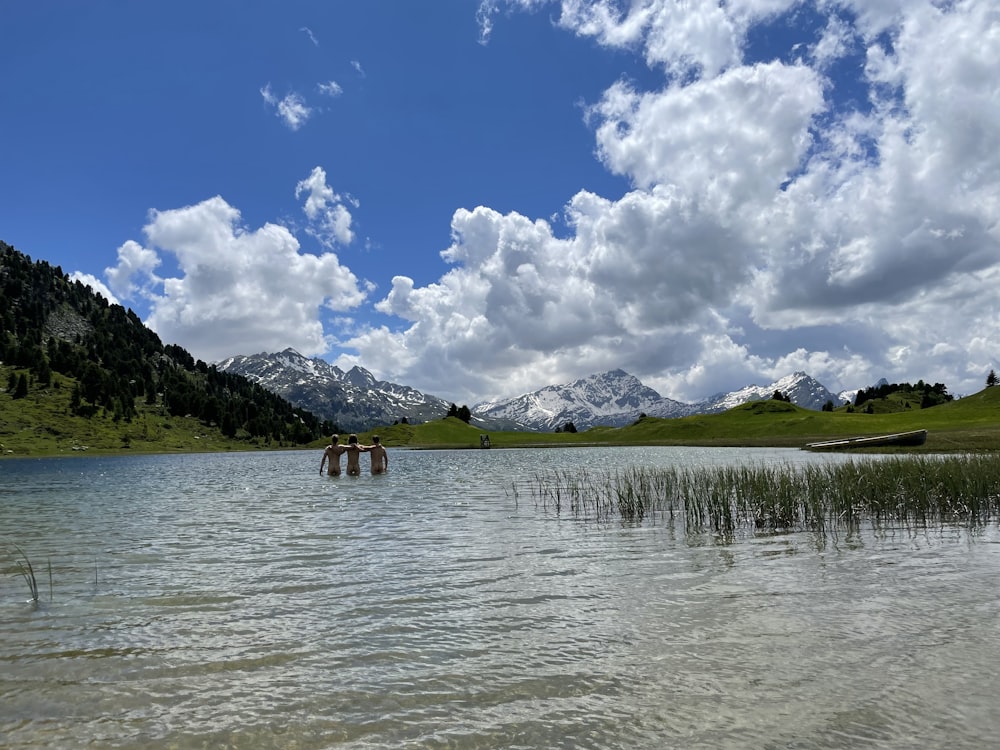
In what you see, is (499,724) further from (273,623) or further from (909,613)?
(909,613)

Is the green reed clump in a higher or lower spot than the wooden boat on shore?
lower

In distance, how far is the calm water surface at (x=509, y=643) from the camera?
7332 mm

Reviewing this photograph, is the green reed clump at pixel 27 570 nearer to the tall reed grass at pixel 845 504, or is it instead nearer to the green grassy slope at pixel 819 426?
the tall reed grass at pixel 845 504

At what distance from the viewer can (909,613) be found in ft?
37.4

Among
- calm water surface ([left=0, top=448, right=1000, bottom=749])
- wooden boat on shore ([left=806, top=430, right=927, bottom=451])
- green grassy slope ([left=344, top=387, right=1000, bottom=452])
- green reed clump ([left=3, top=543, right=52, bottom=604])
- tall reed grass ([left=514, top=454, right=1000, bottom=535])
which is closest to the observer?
calm water surface ([left=0, top=448, right=1000, bottom=749])

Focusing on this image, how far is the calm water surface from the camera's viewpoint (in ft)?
24.1

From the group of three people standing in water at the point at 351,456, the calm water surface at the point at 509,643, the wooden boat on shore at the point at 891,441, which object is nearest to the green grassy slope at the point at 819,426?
the wooden boat on shore at the point at 891,441

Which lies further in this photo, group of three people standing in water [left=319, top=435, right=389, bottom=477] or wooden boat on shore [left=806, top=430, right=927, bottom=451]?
wooden boat on shore [left=806, top=430, right=927, bottom=451]

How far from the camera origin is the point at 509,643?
1036cm

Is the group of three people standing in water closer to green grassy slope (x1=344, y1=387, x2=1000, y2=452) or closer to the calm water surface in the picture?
the calm water surface

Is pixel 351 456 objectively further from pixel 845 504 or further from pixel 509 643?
pixel 509 643

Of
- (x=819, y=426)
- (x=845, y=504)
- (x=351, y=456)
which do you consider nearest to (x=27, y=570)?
(x=845, y=504)

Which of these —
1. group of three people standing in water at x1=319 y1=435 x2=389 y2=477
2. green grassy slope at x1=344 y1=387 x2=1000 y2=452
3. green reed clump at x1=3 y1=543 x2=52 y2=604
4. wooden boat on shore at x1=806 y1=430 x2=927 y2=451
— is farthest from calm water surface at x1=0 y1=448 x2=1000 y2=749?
wooden boat on shore at x1=806 y1=430 x2=927 y2=451

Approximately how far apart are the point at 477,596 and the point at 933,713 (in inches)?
327
